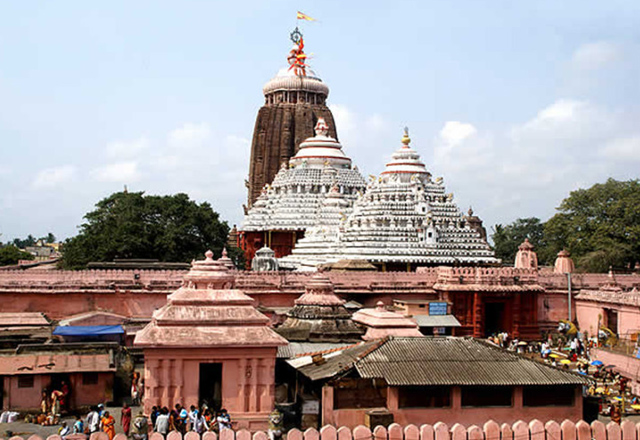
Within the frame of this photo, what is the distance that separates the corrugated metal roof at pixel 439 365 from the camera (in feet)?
61.2

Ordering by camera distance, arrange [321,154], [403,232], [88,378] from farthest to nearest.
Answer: [321,154] < [403,232] < [88,378]

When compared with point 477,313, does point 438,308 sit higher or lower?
higher

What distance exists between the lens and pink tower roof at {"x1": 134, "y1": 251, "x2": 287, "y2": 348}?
1911 centimetres

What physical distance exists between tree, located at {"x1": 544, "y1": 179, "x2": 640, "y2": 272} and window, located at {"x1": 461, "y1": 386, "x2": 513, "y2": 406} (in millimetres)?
39192

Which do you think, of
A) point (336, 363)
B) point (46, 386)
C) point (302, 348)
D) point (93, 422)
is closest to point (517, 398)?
point (336, 363)

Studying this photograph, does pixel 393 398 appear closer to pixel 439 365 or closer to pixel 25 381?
pixel 439 365

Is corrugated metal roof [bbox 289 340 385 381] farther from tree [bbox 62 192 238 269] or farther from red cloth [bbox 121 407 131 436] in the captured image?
tree [bbox 62 192 238 269]

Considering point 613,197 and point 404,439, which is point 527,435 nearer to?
point 404,439

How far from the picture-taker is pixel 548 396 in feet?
63.4

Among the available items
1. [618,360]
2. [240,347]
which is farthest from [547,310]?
[240,347]

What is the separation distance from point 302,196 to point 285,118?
16.0m

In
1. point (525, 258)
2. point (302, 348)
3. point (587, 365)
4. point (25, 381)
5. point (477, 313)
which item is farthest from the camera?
point (525, 258)

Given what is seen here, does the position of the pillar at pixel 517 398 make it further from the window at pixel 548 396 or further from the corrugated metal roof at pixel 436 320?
the corrugated metal roof at pixel 436 320

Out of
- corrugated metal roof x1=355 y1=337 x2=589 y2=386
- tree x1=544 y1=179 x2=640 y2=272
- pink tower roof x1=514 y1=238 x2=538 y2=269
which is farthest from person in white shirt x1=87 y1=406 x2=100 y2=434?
tree x1=544 y1=179 x2=640 y2=272
